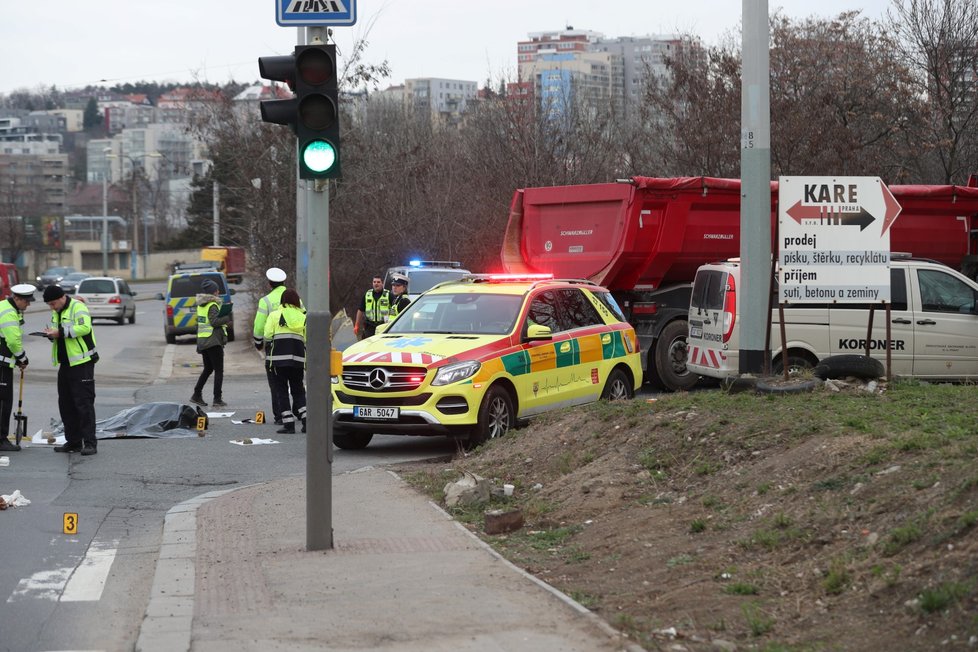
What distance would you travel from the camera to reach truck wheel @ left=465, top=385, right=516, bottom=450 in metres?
12.8

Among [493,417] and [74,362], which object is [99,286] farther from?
[493,417]

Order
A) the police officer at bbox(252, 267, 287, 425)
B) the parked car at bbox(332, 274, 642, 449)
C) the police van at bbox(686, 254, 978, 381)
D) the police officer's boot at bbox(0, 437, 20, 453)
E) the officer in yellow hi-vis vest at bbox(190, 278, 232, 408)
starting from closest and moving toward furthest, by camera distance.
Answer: the parked car at bbox(332, 274, 642, 449)
the police officer's boot at bbox(0, 437, 20, 453)
the police officer at bbox(252, 267, 287, 425)
the police van at bbox(686, 254, 978, 381)
the officer in yellow hi-vis vest at bbox(190, 278, 232, 408)

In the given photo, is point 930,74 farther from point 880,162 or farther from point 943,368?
point 943,368

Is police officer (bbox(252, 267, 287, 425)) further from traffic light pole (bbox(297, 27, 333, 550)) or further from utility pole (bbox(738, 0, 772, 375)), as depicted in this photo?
traffic light pole (bbox(297, 27, 333, 550))

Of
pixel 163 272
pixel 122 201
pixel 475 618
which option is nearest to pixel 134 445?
pixel 475 618

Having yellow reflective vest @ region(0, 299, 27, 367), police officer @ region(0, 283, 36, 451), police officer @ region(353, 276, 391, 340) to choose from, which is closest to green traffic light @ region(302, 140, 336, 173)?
police officer @ region(0, 283, 36, 451)

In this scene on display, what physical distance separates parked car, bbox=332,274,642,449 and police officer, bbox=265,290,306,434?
1.43 m

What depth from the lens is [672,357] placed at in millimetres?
18922

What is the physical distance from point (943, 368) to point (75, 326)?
1047 cm

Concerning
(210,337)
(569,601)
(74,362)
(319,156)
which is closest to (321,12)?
(319,156)

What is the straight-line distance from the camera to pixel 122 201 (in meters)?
147

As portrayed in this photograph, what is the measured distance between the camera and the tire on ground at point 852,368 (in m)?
11.7

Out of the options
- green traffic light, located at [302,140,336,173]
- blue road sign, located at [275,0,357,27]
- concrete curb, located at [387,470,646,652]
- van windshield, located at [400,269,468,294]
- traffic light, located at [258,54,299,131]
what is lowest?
concrete curb, located at [387,470,646,652]

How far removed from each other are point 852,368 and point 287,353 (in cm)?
681
